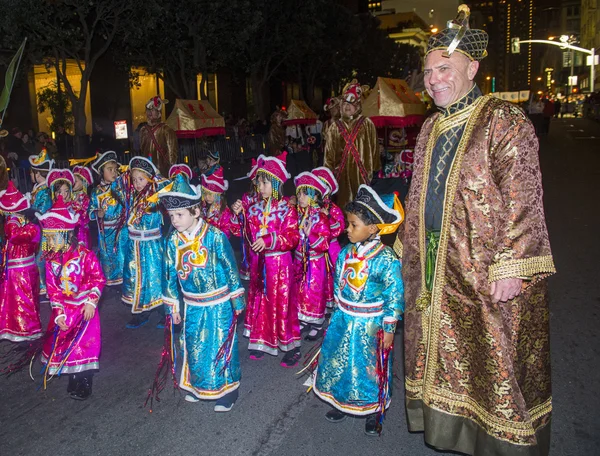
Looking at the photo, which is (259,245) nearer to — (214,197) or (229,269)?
(229,269)

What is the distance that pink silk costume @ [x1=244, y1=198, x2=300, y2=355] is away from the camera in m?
4.93

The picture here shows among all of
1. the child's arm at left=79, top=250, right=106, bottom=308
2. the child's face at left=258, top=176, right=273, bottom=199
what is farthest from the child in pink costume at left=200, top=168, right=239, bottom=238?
the child's arm at left=79, top=250, right=106, bottom=308

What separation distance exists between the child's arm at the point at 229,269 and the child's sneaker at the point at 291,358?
3.57ft

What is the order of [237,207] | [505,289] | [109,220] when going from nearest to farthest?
1. [505,289]
2. [237,207]
3. [109,220]

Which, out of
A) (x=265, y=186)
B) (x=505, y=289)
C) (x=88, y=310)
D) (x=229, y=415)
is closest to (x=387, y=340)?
(x=505, y=289)

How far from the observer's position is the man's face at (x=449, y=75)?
3107 mm

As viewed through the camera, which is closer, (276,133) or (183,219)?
(183,219)

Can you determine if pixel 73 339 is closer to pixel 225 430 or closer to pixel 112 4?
pixel 225 430

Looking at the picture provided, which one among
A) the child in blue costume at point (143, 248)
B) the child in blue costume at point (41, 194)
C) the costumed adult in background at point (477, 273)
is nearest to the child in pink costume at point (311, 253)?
the child in blue costume at point (143, 248)

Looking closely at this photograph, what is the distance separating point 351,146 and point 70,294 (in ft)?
14.5

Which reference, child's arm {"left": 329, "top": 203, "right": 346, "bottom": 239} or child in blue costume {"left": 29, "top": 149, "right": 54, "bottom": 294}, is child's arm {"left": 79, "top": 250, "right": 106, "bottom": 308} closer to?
child in blue costume {"left": 29, "top": 149, "right": 54, "bottom": 294}

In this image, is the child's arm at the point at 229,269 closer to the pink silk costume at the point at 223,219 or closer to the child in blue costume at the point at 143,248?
the pink silk costume at the point at 223,219

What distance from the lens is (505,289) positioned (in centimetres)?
283

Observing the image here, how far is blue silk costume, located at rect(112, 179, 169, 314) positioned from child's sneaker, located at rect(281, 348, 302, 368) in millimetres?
1673
